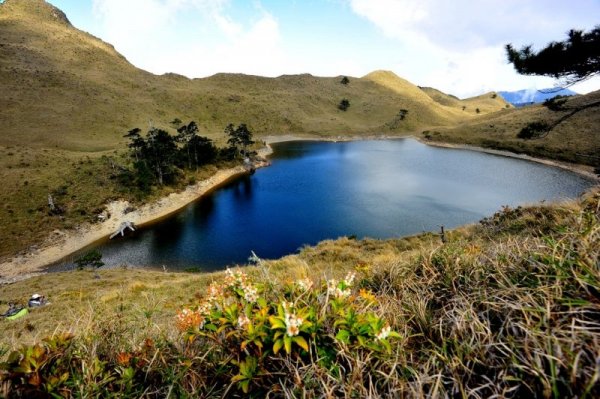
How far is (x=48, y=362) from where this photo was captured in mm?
2773

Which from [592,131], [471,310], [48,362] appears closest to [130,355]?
[48,362]

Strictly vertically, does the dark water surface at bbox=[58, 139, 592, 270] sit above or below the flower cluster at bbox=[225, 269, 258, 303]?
below

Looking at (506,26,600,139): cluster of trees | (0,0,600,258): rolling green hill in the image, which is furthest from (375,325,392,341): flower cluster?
(0,0,600,258): rolling green hill

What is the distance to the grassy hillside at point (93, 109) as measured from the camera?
32.1m

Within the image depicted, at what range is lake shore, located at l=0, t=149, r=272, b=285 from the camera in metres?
23.4

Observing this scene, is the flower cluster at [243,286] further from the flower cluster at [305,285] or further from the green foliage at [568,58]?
the green foliage at [568,58]

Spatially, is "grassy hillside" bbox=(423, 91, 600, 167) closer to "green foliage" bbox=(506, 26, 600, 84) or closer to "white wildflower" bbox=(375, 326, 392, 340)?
"green foliage" bbox=(506, 26, 600, 84)

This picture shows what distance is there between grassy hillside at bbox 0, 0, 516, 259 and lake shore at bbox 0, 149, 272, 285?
122 centimetres

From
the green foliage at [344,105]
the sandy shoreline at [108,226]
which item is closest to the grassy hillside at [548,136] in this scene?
the sandy shoreline at [108,226]

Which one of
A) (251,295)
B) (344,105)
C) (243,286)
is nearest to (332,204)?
(243,286)

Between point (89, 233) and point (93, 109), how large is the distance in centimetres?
4824

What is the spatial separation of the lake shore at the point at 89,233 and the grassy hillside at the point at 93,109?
4.00 ft

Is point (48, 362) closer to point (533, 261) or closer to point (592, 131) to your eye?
point (533, 261)

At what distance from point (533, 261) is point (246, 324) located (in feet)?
9.97
